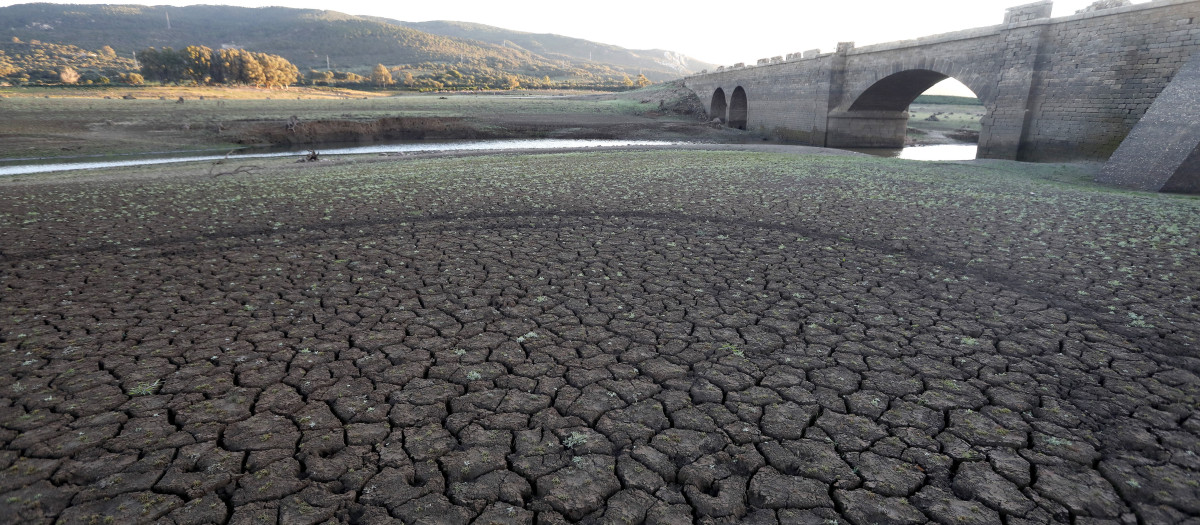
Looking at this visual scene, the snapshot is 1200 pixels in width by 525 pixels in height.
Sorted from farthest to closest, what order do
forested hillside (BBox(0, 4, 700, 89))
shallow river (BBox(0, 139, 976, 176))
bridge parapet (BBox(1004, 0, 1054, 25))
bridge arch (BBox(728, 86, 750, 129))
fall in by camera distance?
forested hillside (BBox(0, 4, 700, 89)) → bridge arch (BBox(728, 86, 750, 129)) → shallow river (BBox(0, 139, 976, 176)) → bridge parapet (BBox(1004, 0, 1054, 25))

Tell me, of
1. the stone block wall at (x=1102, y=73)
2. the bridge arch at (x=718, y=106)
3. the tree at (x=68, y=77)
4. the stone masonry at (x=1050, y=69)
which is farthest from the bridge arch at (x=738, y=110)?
the tree at (x=68, y=77)

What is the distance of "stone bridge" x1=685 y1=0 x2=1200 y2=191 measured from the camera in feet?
49.0

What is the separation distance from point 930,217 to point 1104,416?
622 centimetres

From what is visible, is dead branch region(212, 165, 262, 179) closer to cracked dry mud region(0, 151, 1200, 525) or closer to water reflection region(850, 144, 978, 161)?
cracked dry mud region(0, 151, 1200, 525)

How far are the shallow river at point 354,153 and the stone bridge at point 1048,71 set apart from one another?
3.22 m

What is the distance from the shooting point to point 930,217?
889 cm

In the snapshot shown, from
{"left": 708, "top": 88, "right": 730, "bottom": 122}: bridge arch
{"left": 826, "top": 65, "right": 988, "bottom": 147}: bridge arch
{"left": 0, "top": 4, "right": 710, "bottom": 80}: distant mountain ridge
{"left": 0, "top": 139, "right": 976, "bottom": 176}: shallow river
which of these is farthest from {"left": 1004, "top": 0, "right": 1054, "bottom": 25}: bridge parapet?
{"left": 0, "top": 4, "right": 710, "bottom": 80}: distant mountain ridge

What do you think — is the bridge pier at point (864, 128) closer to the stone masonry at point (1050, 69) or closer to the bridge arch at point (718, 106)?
the stone masonry at point (1050, 69)

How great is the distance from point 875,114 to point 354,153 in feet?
88.2

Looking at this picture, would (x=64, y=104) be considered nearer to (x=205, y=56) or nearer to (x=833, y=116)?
(x=205, y=56)

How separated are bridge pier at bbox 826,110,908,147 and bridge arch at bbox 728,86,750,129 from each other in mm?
14047

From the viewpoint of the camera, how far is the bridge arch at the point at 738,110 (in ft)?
143

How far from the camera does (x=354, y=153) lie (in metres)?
22.4

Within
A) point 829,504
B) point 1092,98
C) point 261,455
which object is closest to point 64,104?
point 261,455
